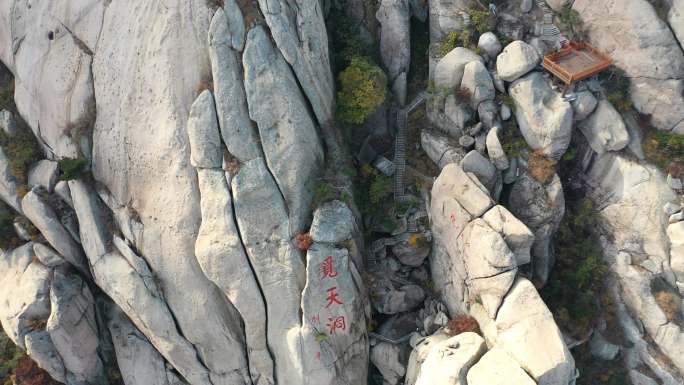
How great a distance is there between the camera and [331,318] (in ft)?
71.8

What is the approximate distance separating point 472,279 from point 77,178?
19259 millimetres

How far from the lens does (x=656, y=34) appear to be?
20.5m

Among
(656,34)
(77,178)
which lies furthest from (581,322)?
(77,178)

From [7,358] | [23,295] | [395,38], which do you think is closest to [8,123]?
[23,295]

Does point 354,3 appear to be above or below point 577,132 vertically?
above

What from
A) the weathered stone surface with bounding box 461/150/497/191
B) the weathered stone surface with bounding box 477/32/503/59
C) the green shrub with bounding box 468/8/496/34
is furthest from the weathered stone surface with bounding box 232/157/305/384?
the green shrub with bounding box 468/8/496/34

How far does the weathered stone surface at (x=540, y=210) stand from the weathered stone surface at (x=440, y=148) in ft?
10.6

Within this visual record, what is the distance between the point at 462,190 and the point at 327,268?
712 cm

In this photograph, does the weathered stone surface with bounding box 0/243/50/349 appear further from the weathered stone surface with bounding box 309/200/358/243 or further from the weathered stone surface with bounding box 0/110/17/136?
the weathered stone surface with bounding box 309/200/358/243

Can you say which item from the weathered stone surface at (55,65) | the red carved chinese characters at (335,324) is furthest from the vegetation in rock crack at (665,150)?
the weathered stone surface at (55,65)

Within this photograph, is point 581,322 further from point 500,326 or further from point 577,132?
point 577,132

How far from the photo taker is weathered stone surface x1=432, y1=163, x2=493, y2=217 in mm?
21078

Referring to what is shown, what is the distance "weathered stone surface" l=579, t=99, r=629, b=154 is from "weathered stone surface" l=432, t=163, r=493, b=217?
6.06m

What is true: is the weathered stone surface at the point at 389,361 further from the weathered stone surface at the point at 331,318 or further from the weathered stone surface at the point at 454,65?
the weathered stone surface at the point at 454,65
